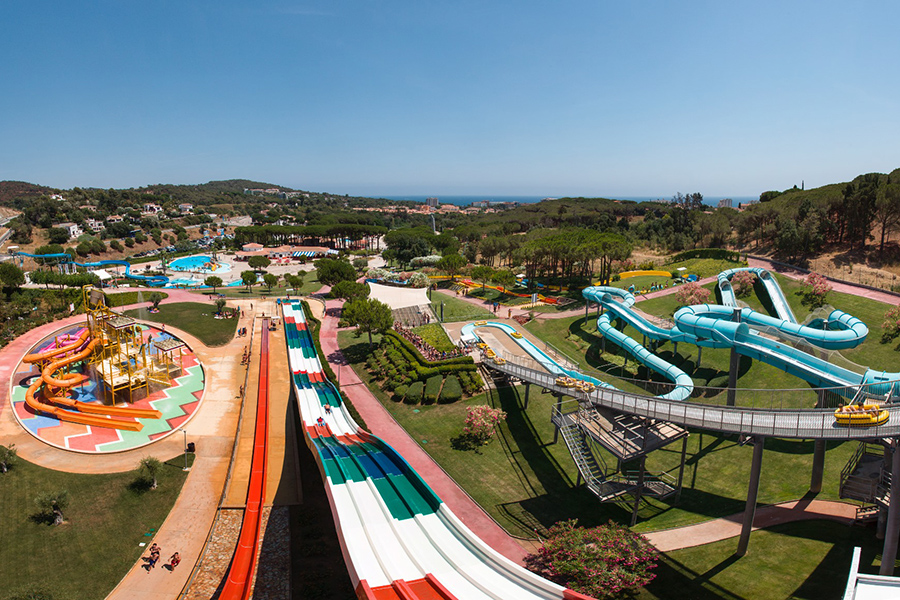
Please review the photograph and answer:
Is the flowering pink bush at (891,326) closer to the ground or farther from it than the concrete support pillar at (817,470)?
farther from it

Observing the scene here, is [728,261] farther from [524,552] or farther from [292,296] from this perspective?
[292,296]

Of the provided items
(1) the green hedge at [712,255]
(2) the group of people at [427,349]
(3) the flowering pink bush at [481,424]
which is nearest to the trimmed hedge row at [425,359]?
(2) the group of people at [427,349]

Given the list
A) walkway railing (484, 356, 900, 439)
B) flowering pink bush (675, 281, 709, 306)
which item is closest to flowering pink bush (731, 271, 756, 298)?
flowering pink bush (675, 281, 709, 306)

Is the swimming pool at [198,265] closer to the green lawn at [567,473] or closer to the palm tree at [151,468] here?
the palm tree at [151,468]

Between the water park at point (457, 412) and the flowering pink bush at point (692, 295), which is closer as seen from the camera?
the water park at point (457, 412)

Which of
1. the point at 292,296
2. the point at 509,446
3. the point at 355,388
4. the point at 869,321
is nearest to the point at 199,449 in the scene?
the point at 355,388

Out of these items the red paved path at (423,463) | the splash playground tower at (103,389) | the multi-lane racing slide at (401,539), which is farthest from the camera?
the splash playground tower at (103,389)

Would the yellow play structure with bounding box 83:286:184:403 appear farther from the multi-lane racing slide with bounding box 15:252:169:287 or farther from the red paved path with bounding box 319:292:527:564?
the multi-lane racing slide with bounding box 15:252:169:287

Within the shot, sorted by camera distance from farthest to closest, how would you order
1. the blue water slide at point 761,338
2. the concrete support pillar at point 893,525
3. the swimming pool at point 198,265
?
the swimming pool at point 198,265, the blue water slide at point 761,338, the concrete support pillar at point 893,525
